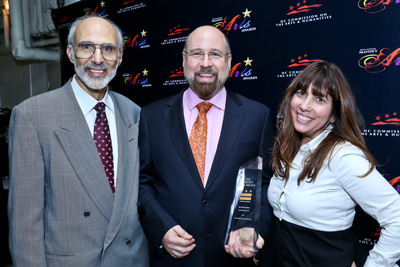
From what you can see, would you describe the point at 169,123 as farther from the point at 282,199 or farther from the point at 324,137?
the point at 324,137

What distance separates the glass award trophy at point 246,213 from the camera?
1.42 m

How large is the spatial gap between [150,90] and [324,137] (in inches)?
116

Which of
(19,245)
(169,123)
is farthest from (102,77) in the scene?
(19,245)

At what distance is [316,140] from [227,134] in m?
0.49

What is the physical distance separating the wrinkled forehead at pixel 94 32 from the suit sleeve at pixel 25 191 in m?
0.56

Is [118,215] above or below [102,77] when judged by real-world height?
below

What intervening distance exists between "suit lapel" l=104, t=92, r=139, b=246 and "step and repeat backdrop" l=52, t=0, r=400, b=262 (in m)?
1.69

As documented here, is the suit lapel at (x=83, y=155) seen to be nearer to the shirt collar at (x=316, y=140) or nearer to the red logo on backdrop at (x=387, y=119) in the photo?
the shirt collar at (x=316, y=140)

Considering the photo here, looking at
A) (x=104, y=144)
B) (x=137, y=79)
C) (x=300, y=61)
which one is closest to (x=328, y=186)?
(x=104, y=144)

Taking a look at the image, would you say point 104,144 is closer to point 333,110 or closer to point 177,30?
point 333,110

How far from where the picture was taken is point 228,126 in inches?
65.8

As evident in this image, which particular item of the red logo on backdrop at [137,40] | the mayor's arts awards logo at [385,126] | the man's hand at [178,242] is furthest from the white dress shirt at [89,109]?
the red logo on backdrop at [137,40]

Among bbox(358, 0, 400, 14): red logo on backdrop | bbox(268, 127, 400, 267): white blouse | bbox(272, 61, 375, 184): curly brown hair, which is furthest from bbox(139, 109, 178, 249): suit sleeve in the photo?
bbox(358, 0, 400, 14): red logo on backdrop

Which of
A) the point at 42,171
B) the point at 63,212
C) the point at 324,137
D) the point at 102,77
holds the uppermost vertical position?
the point at 102,77
